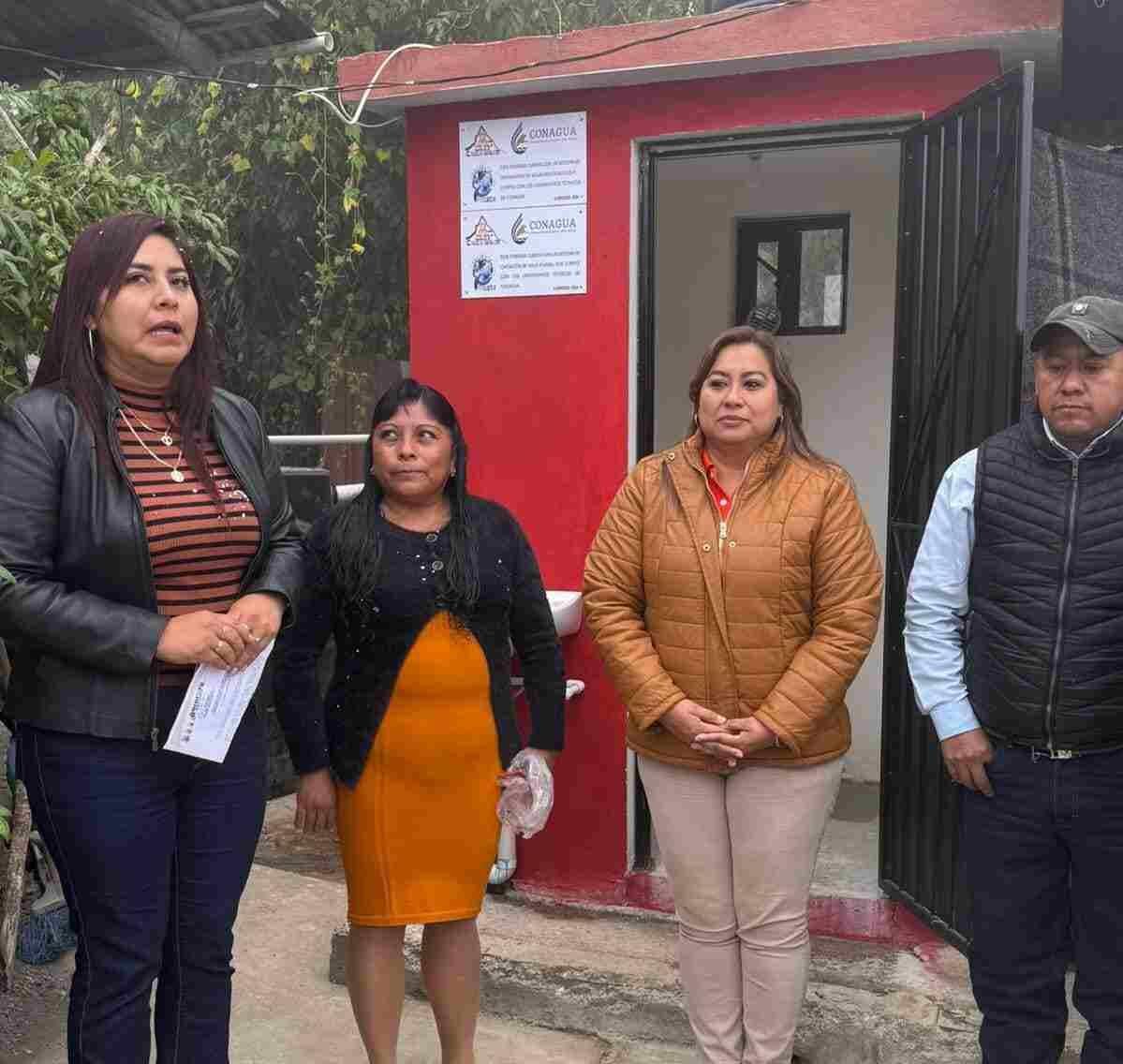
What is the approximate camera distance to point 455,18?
7215 mm

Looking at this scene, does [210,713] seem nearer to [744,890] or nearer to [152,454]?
[152,454]

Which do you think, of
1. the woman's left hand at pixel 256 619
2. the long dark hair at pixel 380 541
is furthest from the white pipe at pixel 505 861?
the woman's left hand at pixel 256 619

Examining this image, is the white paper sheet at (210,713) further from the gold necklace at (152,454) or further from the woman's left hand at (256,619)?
the gold necklace at (152,454)

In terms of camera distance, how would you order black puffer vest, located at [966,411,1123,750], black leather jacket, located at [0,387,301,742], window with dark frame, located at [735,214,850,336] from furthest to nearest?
window with dark frame, located at [735,214,850,336] < black puffer vest, located at [966,411,1123,750] < black leather jacket, located at [0,387,301,742]

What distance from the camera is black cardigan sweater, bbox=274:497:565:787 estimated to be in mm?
2578

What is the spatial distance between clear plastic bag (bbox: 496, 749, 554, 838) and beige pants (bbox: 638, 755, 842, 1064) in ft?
0.88

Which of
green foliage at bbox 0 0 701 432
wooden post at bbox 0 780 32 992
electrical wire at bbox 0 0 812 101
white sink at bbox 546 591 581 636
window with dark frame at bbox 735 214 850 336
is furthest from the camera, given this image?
green foliage at bbox 0 0 701 432

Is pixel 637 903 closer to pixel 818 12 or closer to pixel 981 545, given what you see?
pixel 981 545

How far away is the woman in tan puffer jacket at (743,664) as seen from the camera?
103 inches

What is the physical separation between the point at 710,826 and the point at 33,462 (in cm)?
162

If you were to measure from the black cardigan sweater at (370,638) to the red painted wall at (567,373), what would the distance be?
125 centimetres

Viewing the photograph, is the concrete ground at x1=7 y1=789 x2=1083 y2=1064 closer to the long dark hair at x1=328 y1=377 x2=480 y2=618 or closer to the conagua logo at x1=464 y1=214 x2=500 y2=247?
the long dark hair at x1=328 y1=377 x2=480 y2=618

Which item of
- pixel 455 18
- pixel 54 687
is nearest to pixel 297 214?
pixel 455 18

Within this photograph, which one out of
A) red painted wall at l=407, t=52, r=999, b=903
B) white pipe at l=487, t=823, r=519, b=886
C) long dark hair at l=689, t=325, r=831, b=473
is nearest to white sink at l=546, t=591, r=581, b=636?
red painted wall at l=407, t=52, r=999, b=903
